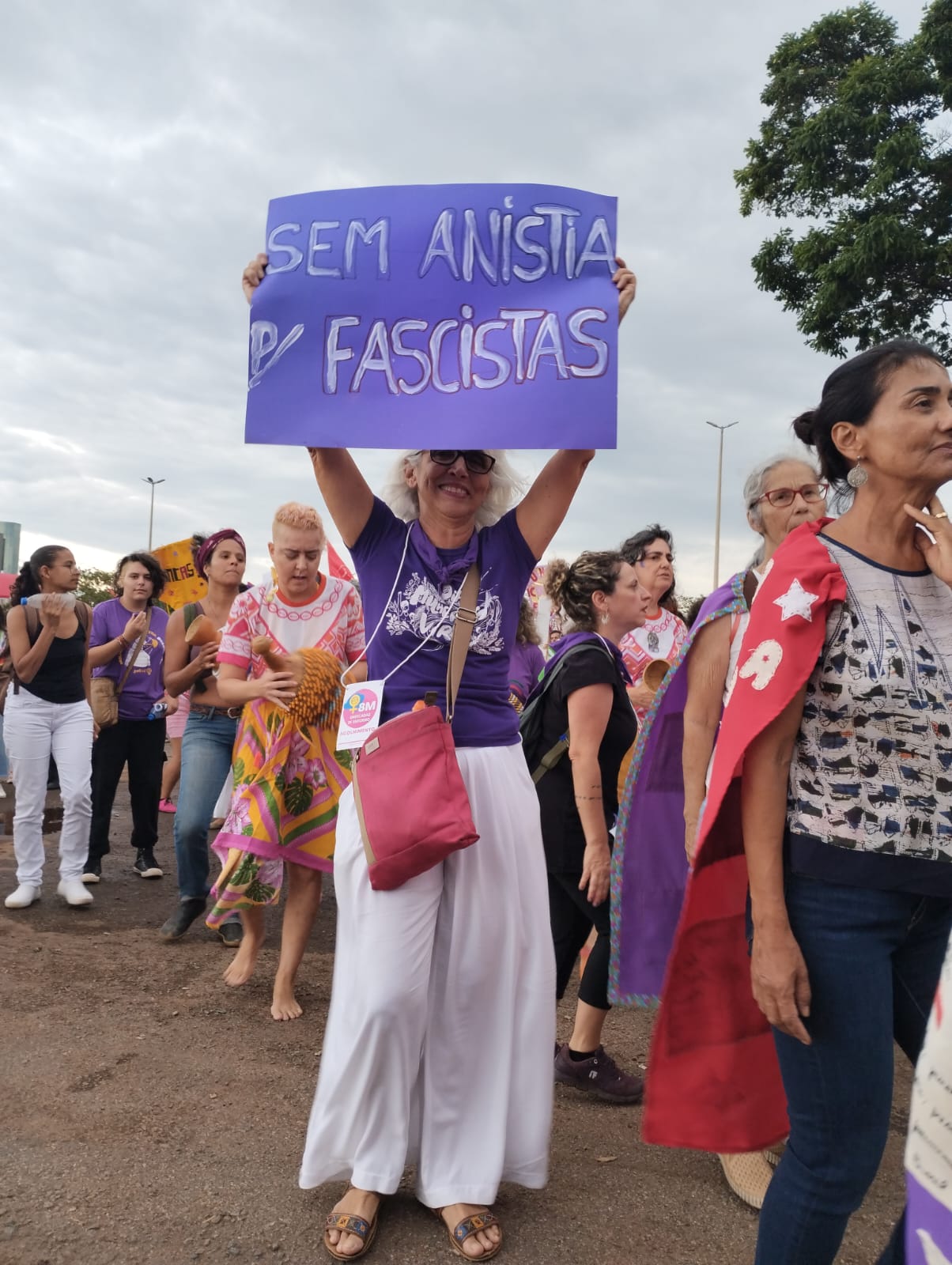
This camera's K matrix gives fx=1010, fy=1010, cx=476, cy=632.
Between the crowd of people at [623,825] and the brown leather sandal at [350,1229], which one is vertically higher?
the crowd of people at [623,825]

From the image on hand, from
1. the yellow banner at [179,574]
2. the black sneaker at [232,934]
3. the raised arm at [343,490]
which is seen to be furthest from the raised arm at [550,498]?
the yellow banner at [179,574]

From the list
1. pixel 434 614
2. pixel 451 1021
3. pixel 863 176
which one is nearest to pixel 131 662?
pixel 434 614

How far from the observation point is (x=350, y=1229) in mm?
2389

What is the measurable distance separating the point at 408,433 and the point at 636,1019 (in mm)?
2862

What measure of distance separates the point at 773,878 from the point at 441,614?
1.10 m

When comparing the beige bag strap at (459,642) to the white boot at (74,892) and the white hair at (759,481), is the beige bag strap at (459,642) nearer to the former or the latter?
the white hair at (759,481)

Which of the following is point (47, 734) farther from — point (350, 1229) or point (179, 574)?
point (350, 1229)

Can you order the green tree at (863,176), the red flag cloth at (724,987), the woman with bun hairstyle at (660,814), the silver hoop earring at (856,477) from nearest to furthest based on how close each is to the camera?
1. the red flag cloth at (724,987)
2. the silver hoop earring at (856,477)
3. the woman with bun hairstyle at (660,814)
4. the green tree at (863,176)

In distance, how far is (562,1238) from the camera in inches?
98.3

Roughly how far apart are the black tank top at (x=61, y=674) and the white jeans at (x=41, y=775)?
44mm

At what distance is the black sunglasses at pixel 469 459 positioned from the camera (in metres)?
2.59

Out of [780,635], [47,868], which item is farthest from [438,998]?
[47,868]

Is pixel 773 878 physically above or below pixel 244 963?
above

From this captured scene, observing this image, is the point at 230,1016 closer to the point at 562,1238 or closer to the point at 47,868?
the point at 562,1238
